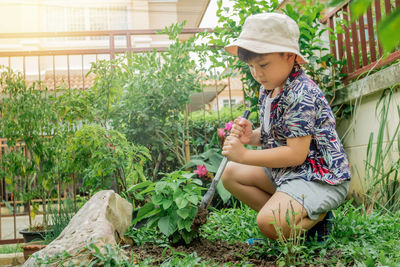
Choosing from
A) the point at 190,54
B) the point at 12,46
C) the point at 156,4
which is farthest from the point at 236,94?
the point at 190,54

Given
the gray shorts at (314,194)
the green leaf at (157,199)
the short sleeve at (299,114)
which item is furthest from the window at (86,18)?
the gray shorts at (314,194)

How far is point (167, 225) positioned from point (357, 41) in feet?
7.94

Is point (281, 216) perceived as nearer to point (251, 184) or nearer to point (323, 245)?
point (323, 245)

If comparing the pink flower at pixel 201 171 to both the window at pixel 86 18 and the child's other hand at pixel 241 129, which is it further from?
the window at pixel 86 18

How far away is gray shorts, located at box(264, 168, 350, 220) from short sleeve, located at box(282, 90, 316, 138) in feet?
0.88

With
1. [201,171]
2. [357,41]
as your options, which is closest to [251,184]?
[201,171]

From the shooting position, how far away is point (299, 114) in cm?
209

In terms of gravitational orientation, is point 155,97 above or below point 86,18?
below

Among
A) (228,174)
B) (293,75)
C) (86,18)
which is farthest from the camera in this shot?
(86,18)

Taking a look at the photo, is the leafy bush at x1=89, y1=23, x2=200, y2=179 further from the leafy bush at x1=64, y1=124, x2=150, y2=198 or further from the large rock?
the large rock

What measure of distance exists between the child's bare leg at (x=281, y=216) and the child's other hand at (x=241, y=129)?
408mm

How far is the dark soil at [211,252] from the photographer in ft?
6.89

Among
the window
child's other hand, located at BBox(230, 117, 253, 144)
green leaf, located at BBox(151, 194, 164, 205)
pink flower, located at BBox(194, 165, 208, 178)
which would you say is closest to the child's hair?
child's other hand, located at BBox(230, 117, 253, 144)

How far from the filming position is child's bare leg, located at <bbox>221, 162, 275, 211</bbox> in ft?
8.14
